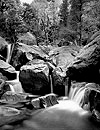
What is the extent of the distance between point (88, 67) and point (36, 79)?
4.15 meters

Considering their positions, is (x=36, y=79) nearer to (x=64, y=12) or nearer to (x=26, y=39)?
(x=26, y=39)

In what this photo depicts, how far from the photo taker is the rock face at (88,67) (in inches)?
435

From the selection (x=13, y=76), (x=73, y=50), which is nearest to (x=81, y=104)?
(x=13, y=76)

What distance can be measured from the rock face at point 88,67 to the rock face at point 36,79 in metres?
1.93

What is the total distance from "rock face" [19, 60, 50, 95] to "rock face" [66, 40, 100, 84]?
1.93 m

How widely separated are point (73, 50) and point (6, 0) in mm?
15902

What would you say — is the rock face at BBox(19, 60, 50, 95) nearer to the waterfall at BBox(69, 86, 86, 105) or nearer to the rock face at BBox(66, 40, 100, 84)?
the rock face at BBox(66, 40, 100, 84)

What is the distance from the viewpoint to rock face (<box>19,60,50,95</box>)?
43.0ft

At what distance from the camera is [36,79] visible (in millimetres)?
13242

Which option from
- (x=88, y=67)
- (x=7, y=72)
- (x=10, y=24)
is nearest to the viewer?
(x=88, y=67)

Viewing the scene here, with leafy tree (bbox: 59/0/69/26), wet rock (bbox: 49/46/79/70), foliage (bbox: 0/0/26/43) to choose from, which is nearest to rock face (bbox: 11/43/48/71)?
wet rock (bbox: 49/46/79/70)

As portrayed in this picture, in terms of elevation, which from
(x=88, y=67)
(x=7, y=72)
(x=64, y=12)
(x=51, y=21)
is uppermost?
(x=64, y=12)

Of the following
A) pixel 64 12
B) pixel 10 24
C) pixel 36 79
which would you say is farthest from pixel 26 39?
pixel 36 79

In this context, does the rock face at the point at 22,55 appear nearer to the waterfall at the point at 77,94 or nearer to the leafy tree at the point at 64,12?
the waterfall at the point at 77,94
